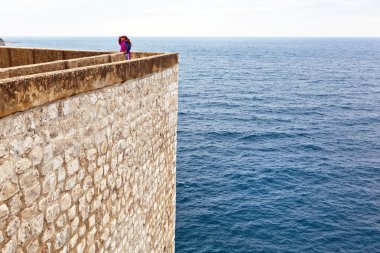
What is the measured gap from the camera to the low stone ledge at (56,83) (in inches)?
143

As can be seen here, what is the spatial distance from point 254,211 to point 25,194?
2272 centimetres

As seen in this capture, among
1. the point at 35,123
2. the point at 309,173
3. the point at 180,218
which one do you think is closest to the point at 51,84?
the point at 35,123

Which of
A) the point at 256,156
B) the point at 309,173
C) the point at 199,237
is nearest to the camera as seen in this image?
the point at 199,237

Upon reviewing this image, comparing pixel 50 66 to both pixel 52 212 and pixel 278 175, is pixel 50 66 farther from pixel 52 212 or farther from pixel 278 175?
pixel 278 175

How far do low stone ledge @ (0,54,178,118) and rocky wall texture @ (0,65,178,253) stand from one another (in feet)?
0.34

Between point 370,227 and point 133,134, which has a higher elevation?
point 133,134

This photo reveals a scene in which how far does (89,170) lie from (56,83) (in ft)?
4.97

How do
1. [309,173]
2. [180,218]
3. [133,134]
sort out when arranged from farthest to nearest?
1. [309,173]
2. [180,218]
3. [133,134]

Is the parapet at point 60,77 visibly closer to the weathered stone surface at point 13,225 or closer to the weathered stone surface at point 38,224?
the weathered stone surface at point 13,225

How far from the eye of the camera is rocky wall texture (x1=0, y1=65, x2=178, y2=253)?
153 inches

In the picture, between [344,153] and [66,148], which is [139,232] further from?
[344,153]

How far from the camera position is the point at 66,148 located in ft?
15.5

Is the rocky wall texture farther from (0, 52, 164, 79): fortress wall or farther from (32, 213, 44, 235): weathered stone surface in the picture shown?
(0, 52, 164, 79): fortress wall

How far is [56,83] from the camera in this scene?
14.3 ft
